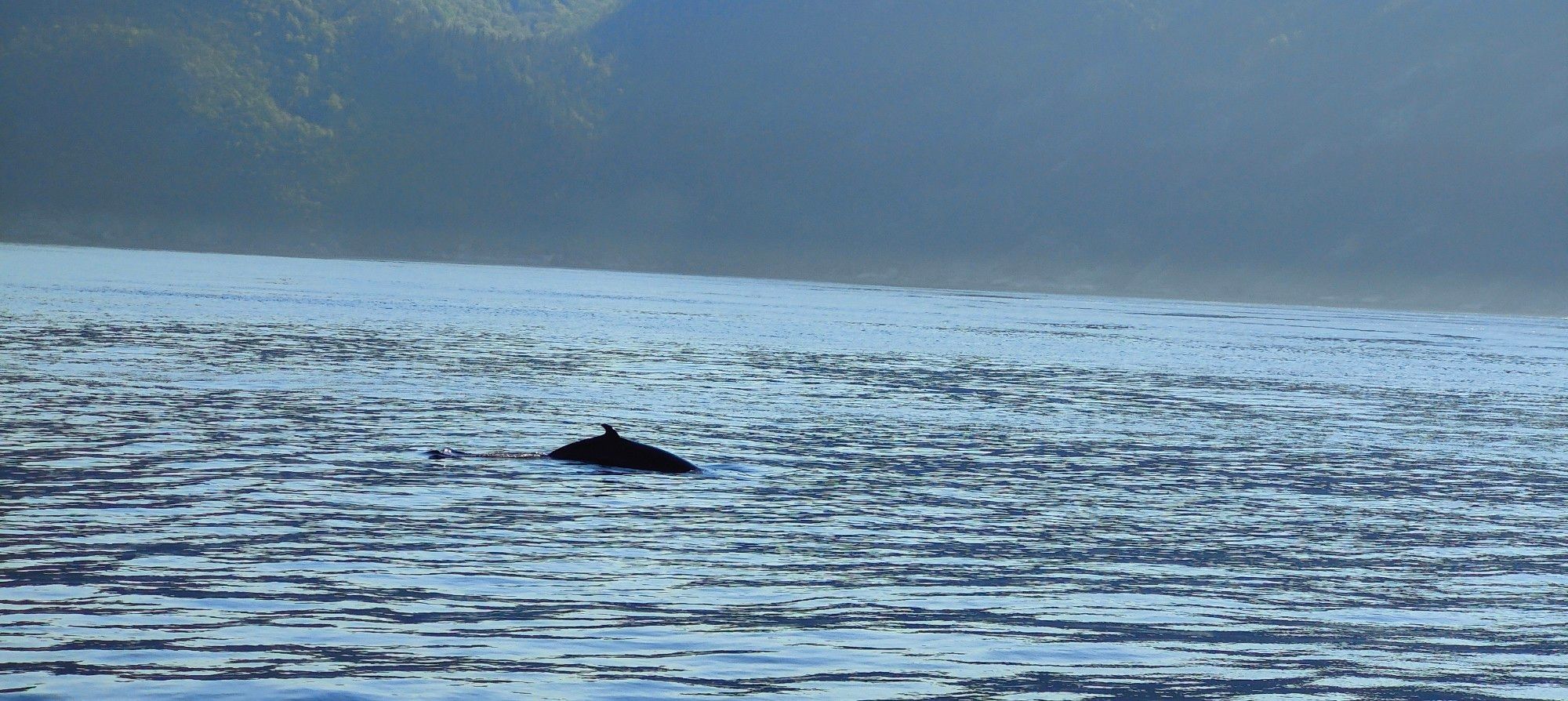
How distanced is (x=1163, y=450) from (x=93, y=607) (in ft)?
76.7

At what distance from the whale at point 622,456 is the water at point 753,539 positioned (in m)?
1.01

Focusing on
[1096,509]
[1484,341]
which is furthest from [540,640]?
[1484,341]

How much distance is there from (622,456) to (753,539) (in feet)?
23.8

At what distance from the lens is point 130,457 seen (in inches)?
1104

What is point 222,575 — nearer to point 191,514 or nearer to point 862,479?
point 191,514

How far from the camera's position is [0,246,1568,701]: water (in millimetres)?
16016

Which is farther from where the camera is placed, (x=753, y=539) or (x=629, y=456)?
(x=629, y=456)

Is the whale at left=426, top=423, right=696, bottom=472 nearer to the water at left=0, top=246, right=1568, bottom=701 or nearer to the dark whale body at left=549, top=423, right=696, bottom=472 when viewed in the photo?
the dark whale body at left=549, top=423, right=696, bottom=472

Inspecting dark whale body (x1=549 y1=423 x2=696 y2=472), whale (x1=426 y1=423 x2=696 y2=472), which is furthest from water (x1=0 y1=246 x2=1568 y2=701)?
dark whale body (x1=549 y1=423 x2=696 y2=472)

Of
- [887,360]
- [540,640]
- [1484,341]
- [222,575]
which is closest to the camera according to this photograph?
[540,640]

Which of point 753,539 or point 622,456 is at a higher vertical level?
point 622,456

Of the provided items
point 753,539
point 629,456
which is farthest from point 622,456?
point 753,539

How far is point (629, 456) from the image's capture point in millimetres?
29781

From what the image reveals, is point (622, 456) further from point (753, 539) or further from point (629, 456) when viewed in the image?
point (753, 539)
